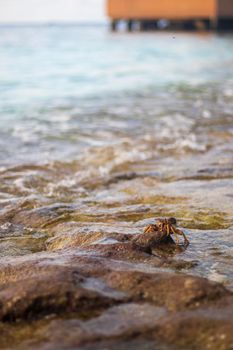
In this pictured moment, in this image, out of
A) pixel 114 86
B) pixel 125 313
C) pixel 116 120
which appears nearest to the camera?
pixel 125 313

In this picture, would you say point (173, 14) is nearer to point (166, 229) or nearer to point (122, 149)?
point (122, 149)

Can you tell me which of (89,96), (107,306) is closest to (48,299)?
(107,306)

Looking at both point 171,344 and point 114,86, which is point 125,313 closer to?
point 171,344

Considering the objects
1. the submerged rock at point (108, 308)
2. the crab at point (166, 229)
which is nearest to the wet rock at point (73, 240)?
the crab at point (166, 229)

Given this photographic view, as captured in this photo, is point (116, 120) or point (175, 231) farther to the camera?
point (116, 120)

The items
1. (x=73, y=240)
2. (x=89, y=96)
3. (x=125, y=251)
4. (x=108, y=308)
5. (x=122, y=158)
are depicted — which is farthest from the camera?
(x=89, y=96)

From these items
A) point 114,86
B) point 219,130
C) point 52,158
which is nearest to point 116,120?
point 219,130

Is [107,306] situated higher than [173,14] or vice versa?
[107,306]
